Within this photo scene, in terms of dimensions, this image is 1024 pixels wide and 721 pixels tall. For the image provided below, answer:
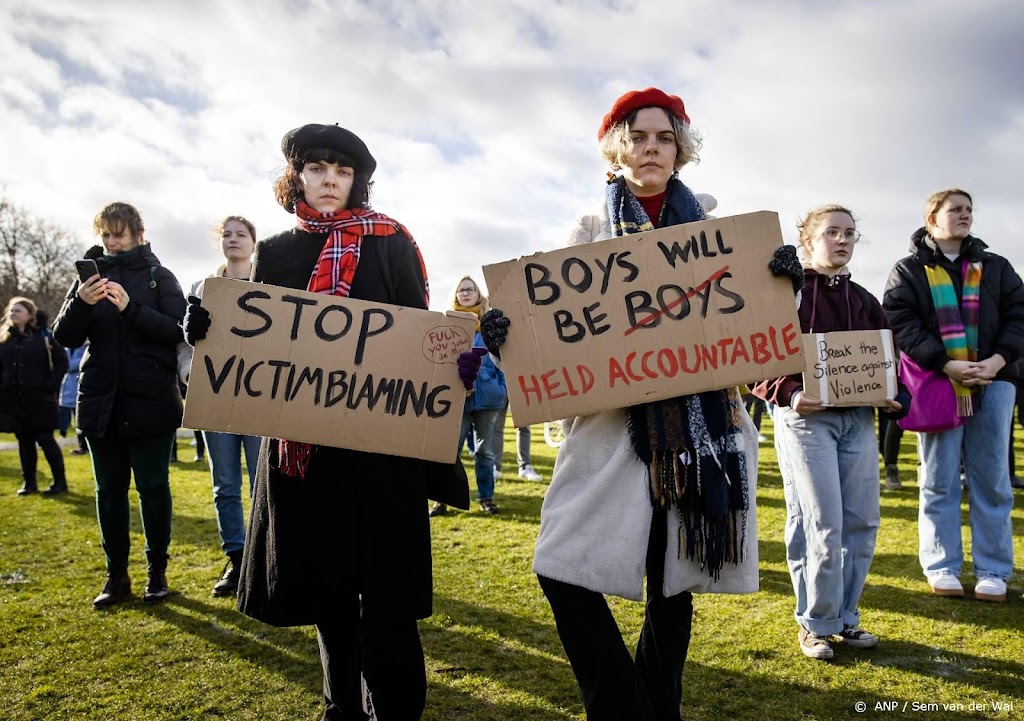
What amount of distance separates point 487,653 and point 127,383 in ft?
8.52

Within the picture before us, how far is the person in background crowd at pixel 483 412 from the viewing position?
703 centimetres

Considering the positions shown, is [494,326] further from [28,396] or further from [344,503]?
[28,396]

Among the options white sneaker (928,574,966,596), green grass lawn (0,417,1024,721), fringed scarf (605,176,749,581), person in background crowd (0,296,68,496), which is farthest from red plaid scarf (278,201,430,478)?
person in background crowd (0,296,68,496)

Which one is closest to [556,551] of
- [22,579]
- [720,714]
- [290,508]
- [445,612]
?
[290,508]

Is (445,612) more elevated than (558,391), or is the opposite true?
(558,391)

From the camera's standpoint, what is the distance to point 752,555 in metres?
2.36

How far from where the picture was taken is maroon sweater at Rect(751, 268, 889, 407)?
144 inches

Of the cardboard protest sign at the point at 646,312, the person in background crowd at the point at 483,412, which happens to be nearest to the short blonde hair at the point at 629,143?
the cardboard protest sign at the point at 646,312

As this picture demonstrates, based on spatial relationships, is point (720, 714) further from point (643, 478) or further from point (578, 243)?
point (578, 243)

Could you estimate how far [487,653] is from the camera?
3.54 meters

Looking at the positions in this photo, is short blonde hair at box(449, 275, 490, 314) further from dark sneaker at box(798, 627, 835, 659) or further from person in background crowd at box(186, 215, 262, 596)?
dark sneaker at box(798, 627, 835, 659)

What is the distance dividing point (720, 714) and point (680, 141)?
228 cm

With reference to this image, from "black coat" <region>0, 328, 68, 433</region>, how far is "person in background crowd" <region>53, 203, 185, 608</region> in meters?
5.10

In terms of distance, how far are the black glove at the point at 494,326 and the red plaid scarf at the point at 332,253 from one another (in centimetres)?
55
